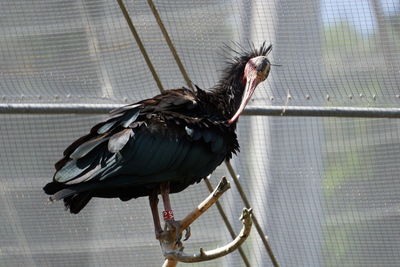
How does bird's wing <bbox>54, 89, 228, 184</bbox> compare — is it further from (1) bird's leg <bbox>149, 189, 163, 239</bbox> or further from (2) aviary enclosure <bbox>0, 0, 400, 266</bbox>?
(2) aviary enclosure <bbox>0, 0, 400, 266</bbox>

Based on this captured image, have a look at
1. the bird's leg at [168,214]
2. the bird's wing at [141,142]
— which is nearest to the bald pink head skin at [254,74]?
the bird's wing at [141,142]

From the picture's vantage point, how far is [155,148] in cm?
679

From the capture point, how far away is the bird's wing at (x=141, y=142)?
21.5ft

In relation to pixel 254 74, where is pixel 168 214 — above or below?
below

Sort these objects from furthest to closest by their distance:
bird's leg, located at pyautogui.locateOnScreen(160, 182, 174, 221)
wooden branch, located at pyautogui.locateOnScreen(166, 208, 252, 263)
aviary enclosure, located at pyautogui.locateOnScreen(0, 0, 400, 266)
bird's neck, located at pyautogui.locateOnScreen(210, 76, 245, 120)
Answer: aviary enclosure, located at pyautogui.locateOnScreen(0, 0, 400, 266)
bird's neck, located at pyautogui.locateOnScreen(210, 76, 245, 120)
bird's leg, located at pyautogui.locateOnScreen(160, 182, 174, 221)
wooden branch, located at pyautogui.locateOnScreen(166, 208, 252, 263)

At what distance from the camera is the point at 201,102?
7.09 metres

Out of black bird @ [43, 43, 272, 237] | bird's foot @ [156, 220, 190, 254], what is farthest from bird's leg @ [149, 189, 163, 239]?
bird's foot @ [156, 220, 190, 254]

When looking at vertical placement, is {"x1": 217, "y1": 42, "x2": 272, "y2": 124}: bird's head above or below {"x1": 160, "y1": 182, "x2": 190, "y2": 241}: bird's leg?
above

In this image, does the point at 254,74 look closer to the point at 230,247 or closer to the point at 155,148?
the point at 155,148

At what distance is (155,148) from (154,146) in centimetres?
1

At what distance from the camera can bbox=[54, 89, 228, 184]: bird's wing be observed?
6.56 meters

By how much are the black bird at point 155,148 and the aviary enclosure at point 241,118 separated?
A: 2.71 ft

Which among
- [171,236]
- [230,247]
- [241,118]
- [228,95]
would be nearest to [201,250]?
[230,247]

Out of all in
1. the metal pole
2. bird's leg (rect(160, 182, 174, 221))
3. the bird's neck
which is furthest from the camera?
the metal pole
